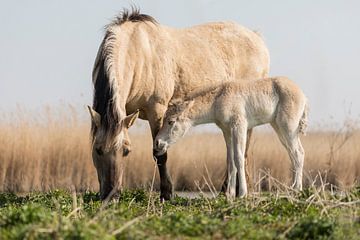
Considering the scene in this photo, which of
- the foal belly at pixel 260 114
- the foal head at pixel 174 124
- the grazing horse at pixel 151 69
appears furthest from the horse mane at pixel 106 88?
the foal belly at pixel 260 114

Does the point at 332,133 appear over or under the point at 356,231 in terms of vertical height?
under

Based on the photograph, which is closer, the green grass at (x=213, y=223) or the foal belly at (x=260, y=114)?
the green grass at (x=213, y=223)

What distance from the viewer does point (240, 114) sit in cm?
1076

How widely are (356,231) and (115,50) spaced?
221 inches

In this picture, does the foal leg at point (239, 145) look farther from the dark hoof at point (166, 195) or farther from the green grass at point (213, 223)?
the green grass at point (213, 223)

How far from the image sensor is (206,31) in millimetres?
13375

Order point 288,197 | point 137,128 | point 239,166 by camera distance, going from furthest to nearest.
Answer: point 137,128 < point 239,166 < point 288,197

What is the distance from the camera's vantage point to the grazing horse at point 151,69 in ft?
33.2

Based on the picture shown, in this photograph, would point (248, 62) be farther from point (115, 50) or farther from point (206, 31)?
point (115, 50)

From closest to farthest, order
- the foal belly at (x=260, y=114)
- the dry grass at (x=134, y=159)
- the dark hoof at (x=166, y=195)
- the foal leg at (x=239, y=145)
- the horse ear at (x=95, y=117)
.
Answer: the horse ear at (x=95, y=117), the foal leg at (x=239, y=145), the foal belly at (x=260, y=114), the dark hoof at (x=166, y=195), the dry grass at (x=134, y=159)

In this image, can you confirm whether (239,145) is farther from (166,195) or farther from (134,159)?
(134,159)

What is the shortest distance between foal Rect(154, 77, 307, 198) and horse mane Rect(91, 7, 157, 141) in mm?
944

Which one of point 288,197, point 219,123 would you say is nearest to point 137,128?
point 219,123

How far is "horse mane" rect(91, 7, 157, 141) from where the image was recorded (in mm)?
10062
